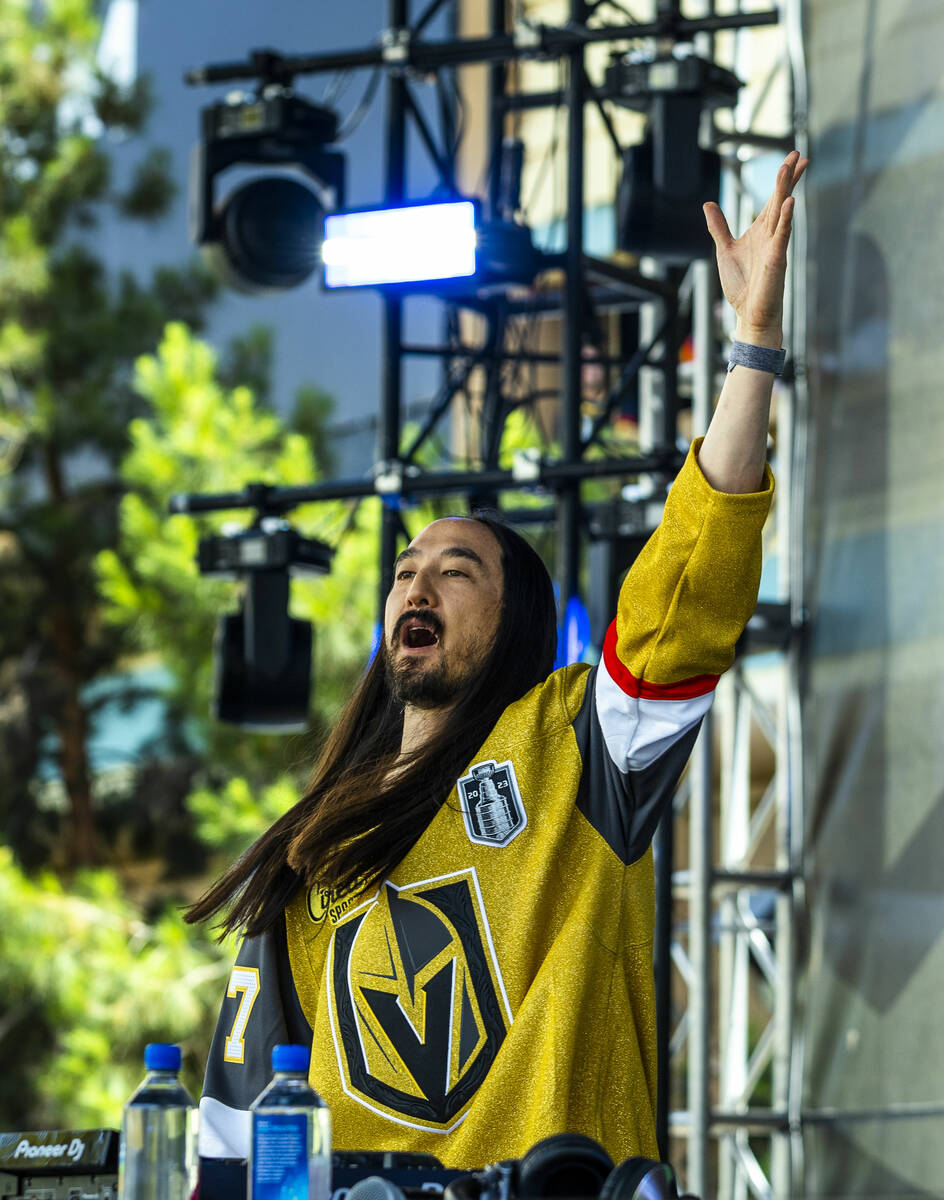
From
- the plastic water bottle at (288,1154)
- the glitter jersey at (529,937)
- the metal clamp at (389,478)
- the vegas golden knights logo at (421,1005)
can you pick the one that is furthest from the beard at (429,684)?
the metal clamp at (389,478)

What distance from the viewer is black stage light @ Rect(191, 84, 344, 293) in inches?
155

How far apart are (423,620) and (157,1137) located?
0.76 meters

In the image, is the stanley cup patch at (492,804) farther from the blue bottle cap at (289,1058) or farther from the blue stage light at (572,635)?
the blue stage light at (572,635)

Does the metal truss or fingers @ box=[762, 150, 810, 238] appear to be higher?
fingers @ box=[762, 150, 810, 238]

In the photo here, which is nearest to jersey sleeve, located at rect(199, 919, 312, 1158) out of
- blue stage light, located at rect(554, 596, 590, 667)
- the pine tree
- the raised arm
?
the raised arm

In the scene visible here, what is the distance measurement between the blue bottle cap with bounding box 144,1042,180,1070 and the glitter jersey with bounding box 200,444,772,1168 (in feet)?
1.23

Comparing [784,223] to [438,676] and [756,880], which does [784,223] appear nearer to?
[438,676]

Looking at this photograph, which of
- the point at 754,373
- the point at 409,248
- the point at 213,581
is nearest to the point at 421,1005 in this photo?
the point at 754,373

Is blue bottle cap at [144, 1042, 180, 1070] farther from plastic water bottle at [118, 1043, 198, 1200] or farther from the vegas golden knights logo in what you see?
the vegas golden knights logo

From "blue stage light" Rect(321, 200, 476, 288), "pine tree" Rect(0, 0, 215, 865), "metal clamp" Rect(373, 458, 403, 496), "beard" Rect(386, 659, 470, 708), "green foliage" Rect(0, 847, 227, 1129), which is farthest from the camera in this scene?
"pine tree" Rect(0, 0, 215, 865)

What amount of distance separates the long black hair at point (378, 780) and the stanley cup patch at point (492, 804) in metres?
0.03

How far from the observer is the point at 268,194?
3959 mm

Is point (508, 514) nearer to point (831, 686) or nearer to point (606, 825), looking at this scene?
point (831, 686)

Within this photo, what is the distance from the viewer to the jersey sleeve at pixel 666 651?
1.51 meters
